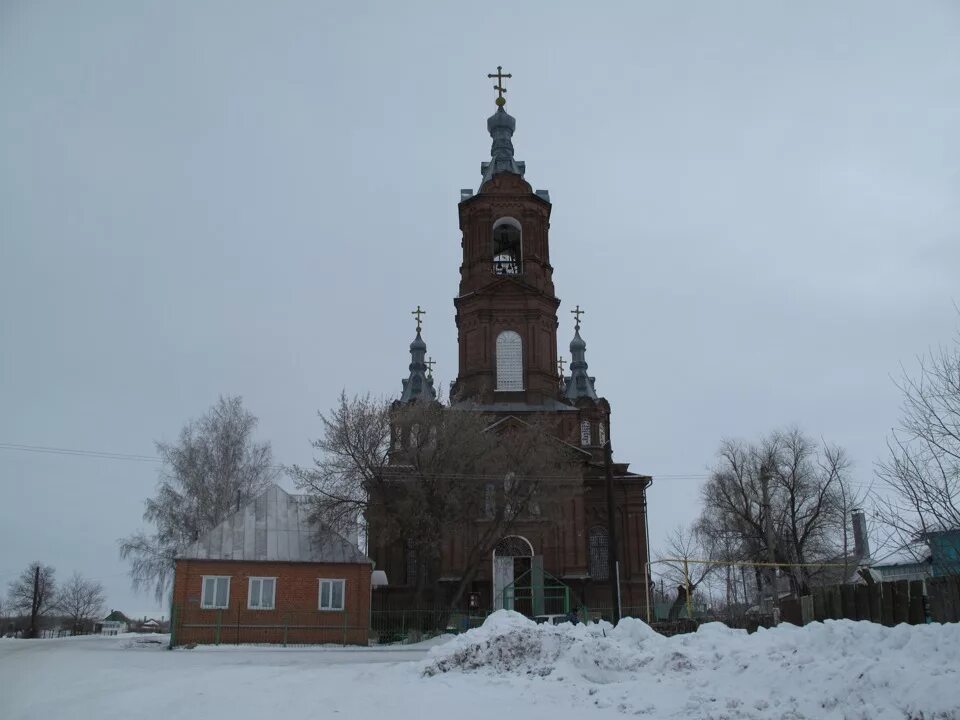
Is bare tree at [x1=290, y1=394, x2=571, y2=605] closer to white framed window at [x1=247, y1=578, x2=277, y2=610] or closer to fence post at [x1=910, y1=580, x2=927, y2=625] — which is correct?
white framed window at [x1=247, y1=578, x2=277, y2=610]

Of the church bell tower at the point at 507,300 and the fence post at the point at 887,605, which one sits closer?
the fence post at the point at 887,605

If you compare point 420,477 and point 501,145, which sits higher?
point 501,145

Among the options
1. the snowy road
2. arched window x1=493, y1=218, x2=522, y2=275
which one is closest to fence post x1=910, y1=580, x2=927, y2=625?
the snowy road

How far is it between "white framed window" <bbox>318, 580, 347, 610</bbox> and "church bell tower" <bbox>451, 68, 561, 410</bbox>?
1487 centimetres

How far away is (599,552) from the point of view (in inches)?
1714

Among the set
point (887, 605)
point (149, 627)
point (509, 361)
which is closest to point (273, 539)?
point (509, 361)

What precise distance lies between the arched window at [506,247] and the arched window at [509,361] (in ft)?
11.9

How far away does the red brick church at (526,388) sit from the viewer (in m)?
40.4

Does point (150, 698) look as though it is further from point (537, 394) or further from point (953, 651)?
point (537, 394)

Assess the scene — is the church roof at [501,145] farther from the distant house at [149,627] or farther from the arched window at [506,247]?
the distant house at [149,627]

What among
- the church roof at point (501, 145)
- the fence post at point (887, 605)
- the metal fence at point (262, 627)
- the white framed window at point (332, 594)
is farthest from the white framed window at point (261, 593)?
the church roof at point (501, 145)

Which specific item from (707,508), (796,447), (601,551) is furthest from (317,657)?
(707,508)

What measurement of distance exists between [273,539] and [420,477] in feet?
18.5

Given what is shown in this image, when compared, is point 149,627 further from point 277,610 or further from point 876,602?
point 876,602
